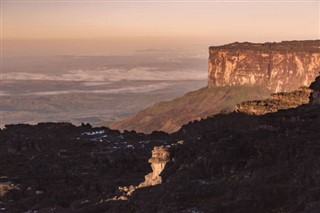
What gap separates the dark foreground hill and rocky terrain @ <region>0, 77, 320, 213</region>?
0.11 metres

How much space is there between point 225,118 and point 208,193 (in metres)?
100

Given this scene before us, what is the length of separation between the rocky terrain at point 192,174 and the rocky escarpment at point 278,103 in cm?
225

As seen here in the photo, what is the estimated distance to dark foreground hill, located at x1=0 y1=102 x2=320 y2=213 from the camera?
78.2m

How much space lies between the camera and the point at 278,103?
166 meters

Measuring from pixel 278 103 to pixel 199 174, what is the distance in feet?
257

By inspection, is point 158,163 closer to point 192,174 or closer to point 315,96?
point 192,174

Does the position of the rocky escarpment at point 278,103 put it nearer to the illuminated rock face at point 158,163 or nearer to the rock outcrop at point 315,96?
the rock outcrop at point 315,96

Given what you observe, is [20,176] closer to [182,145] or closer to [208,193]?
[182,145]

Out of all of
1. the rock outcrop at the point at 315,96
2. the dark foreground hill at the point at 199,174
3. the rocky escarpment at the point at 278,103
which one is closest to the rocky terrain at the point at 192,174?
the dark foreground hill at the point at 199,174

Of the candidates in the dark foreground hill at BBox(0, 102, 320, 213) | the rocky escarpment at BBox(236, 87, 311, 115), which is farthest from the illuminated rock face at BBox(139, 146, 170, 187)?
the rocky escarpment at BBox(236, 87, 311, 115)

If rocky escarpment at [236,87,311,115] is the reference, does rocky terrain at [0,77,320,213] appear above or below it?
below

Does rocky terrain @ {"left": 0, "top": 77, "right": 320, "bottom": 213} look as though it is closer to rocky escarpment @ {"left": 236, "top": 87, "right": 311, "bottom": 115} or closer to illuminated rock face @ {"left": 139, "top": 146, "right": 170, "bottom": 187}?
illuminated rock face @ {"left": 139, "top": 146, "right": 170, "bottom": 187}

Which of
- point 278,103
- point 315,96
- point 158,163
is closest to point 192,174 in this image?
point 158,163

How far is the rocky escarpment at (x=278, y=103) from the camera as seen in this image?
531 feet
